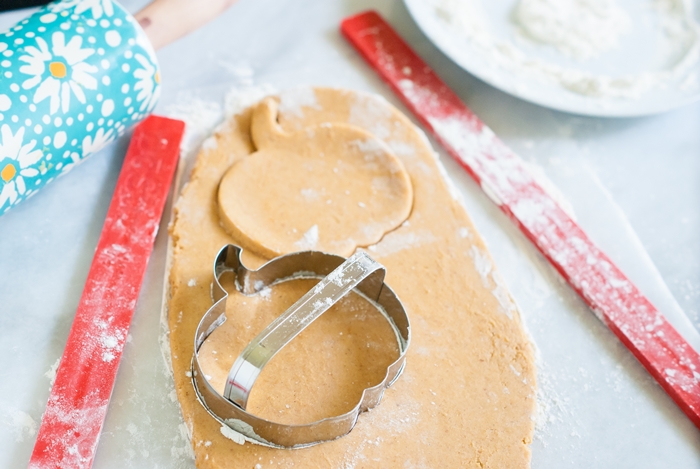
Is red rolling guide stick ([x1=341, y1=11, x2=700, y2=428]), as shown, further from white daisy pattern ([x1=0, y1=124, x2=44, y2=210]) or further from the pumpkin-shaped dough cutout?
white daisy pattern ([x1=0, y1=124, x2=44, y2=210])

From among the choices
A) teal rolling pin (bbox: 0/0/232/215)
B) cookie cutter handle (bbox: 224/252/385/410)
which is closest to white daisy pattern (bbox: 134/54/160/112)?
teal rolling pin (bbox: 0/0/232/215)

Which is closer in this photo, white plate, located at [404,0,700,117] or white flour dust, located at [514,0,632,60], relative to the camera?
white plate, located at [404,0,700,117]

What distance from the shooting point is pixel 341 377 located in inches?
32.5

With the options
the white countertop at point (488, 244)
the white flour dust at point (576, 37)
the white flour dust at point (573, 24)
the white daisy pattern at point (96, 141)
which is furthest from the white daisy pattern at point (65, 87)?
the white flour dust at point (573, 24)

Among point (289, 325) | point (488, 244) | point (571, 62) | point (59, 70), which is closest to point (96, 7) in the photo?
point (59, 70)

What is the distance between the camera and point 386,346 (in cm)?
Answer: 86

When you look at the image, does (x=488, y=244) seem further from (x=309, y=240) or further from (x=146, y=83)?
(x=146, y=83)

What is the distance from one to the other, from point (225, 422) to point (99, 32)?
0.63 m

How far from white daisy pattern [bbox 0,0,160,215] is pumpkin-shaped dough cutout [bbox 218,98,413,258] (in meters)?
0.21

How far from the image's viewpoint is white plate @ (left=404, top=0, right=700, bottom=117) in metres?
1.20

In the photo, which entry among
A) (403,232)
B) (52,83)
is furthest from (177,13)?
(403,232)

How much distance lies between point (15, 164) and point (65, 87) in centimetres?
14

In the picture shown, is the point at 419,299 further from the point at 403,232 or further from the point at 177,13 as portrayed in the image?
the point at 177,13

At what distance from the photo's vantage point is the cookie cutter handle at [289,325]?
731 mm
